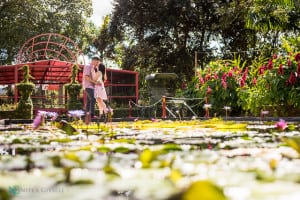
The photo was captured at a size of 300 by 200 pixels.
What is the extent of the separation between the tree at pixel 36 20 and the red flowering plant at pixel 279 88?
19223 millimetres

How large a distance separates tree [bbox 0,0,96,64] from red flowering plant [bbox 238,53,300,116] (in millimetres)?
19223

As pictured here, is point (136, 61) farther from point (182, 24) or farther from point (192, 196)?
point (192, 196)

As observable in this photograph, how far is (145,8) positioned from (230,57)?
5.26 meters

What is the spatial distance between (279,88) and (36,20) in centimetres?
2066

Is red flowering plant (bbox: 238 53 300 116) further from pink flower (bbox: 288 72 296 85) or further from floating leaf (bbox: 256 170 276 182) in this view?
floating leaf (bbox: 256 170 276 182)

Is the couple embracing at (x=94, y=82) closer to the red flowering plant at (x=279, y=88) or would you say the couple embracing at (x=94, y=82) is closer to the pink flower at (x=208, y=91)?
the red flowering plant at (x=279, y=88)

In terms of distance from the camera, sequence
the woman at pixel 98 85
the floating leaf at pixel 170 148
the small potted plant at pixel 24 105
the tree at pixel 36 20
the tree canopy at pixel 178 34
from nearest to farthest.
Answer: the floating leaf at pixel 170 148
the woman at pixel 98 85
the small potted plant at pixel 24 105
the tree canopy at pixel 178 34
the tree at pixel 36 20

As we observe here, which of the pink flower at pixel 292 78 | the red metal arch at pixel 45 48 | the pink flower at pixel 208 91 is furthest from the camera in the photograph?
the red metal arch at pixel 45 48

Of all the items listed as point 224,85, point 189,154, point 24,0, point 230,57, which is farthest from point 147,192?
point 24,0

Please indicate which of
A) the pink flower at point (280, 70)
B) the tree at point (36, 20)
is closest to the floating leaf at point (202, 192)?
the pink flower at point (280, 70)

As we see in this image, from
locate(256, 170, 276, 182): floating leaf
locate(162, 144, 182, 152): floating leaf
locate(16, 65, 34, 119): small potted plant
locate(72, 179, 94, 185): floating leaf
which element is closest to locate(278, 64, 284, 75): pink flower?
locate(16, 65, 34, 119): small potted plant

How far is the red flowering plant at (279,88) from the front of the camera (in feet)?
28.5

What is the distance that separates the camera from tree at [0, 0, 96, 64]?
2630cm

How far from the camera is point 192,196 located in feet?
2.27
